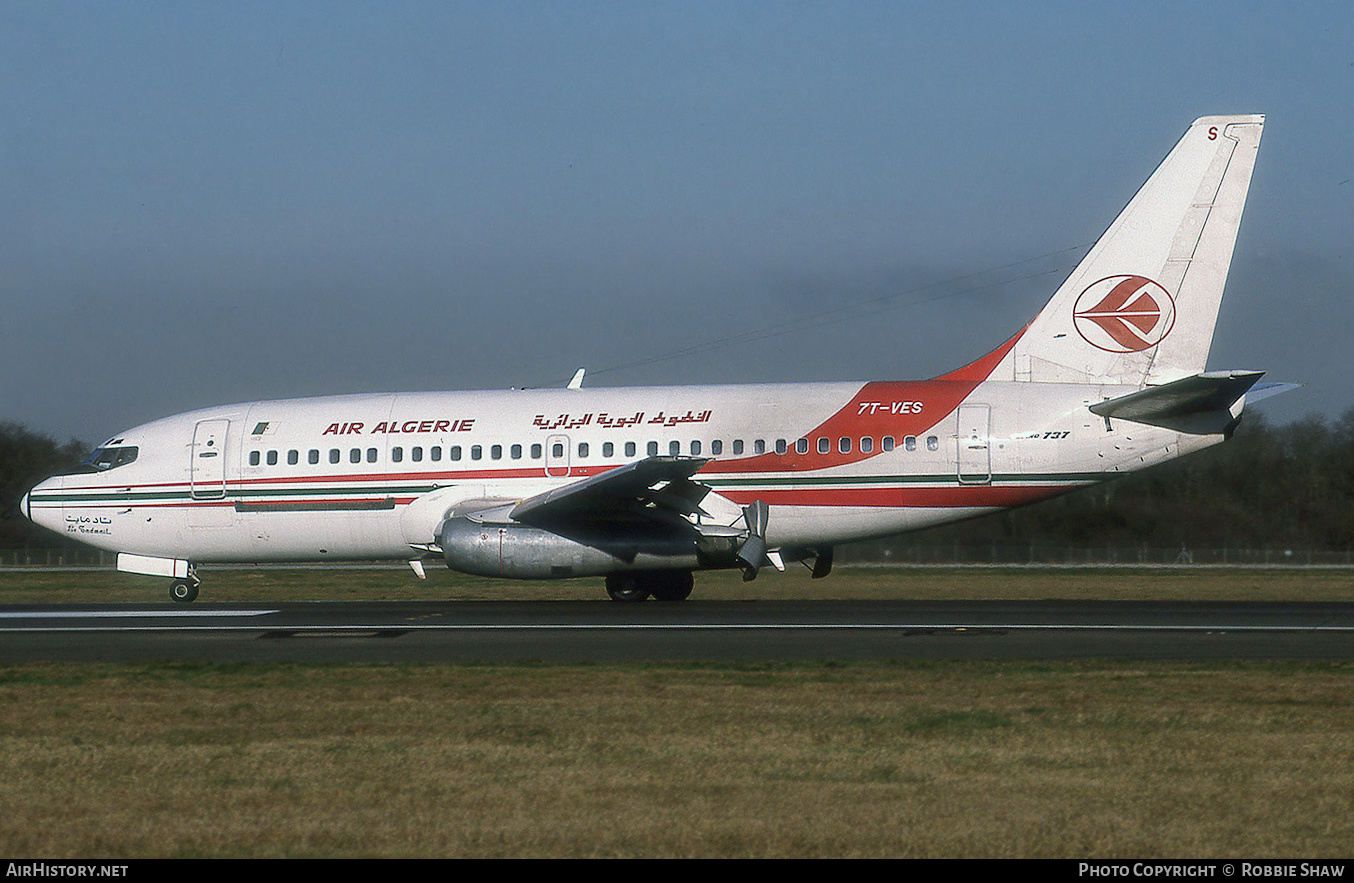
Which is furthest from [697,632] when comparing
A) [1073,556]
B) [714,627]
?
[1073,556]

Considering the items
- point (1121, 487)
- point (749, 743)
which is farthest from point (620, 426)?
point (1121, 487)

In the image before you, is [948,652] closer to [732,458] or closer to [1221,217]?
[732,458]

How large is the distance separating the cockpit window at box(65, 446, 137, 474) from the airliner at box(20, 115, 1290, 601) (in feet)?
3.57

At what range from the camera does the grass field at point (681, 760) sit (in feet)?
23.1

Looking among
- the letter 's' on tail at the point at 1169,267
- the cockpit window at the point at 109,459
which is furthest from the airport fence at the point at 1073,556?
the cockpit window at the point at 109,459

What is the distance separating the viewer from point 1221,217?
22906 millimetres

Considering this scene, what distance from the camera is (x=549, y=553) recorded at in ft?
72.9

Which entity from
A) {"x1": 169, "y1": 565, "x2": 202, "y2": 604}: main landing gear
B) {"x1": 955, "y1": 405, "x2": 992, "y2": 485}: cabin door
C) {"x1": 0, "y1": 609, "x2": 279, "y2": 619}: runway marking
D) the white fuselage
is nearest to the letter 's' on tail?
the white fuselage

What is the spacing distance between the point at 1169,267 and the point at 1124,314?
1.04 meters

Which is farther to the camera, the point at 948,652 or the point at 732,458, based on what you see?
the point at 732,458

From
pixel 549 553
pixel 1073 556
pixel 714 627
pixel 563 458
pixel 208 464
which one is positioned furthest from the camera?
pixel 1073 556

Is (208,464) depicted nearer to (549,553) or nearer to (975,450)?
(549,553)

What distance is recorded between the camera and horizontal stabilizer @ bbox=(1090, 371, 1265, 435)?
68.9ft

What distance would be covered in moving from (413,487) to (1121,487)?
87.3 ft
